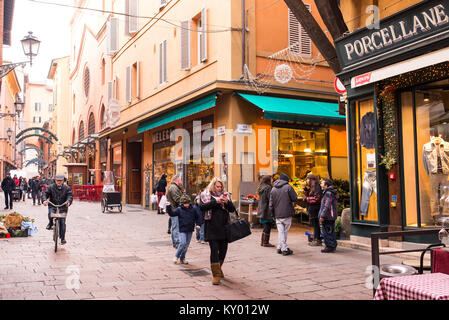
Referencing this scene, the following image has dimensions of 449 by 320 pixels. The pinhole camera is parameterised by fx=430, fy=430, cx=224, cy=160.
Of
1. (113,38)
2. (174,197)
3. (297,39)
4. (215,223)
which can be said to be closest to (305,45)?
(297,39)

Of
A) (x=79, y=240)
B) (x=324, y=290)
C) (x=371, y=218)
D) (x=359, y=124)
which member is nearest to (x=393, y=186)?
(x=371, y=218)

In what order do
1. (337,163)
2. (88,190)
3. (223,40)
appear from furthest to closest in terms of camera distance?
1. (88,190)
2. (337,163)
3. (223,40)

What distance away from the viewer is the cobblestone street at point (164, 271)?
5816 mm

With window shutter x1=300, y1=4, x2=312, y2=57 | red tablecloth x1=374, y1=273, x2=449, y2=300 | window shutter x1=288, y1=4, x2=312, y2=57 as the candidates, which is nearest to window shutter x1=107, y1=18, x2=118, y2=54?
window shutter x1=288, y1=4, x2=312, y2=57

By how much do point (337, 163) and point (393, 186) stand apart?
23.1 feet

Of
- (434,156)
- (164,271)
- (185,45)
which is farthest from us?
(185,45)

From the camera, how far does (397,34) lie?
8.33 m

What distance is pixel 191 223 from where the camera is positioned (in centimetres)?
786

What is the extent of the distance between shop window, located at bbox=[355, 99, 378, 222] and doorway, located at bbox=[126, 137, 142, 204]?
17165mm

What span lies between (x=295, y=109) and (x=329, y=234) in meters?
5.71

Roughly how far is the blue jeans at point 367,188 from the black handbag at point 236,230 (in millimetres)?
3939

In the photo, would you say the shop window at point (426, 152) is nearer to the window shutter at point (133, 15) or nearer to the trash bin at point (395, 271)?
the trash bin at point (395, 271)

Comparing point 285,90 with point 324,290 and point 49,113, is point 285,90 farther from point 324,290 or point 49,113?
point 49,113

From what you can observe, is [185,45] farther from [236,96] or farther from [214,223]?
[214,223]
